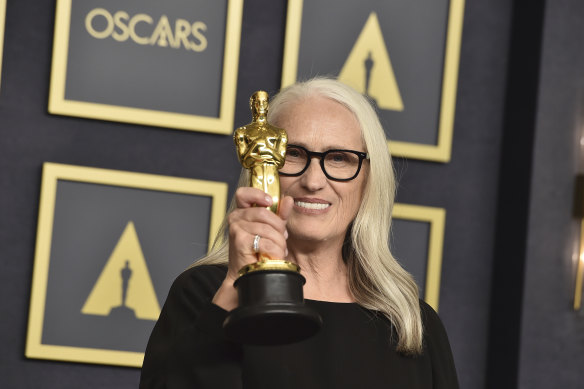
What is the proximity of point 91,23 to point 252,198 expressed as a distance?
5.75 feet

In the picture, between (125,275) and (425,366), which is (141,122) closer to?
(125,275)

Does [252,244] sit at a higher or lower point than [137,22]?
lower

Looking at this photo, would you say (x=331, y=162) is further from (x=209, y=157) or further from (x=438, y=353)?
(x=209, y=157)

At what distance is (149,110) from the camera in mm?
→ 2936

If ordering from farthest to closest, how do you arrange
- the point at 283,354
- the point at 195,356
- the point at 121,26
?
the point at 121,26, the point at 283,354, the point at 195,356

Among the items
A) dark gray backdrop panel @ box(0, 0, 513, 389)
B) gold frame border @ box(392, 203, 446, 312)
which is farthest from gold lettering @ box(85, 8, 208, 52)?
gold frame border @ box(392, 203, 446, 312)

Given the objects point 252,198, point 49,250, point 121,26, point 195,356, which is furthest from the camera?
Result: point 121,26

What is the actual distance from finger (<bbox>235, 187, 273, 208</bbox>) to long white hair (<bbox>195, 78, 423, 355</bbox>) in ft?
1.59

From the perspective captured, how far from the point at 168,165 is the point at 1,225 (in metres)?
0.58

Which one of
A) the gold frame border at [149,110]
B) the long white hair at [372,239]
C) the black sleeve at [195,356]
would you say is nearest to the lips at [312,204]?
the long white hair at [372,239]

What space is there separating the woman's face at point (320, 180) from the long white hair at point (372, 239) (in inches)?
0.9

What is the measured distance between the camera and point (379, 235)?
202cm

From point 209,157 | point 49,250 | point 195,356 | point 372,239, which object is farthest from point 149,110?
point 195,356

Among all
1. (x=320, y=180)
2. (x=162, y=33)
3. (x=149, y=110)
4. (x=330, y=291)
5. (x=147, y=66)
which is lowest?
(x=330, y=291)
